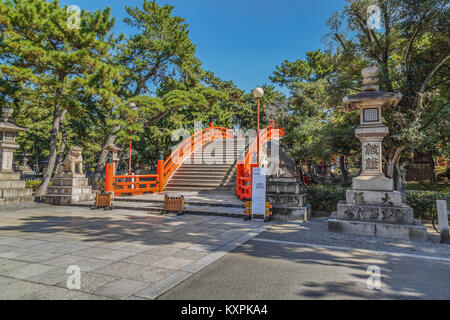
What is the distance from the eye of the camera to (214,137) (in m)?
23.0

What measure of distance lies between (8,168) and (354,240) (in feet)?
46.5

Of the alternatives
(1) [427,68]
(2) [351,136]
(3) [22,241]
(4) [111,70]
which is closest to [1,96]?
(4) [111,70]

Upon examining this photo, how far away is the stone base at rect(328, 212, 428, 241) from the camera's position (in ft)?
20.7

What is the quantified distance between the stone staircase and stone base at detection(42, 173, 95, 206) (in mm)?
4735

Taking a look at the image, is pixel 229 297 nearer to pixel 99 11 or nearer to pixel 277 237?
pixel 277 237

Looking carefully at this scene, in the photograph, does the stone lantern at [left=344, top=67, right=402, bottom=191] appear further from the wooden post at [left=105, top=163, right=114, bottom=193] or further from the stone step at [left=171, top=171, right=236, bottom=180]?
the wooden post at [left=105, top=163, right=114, bottom=193]

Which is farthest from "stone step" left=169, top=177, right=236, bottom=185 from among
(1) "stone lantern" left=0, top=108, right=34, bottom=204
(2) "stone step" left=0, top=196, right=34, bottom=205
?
(1) "stone lantern" left=0, top=108, right=34, bottom=204

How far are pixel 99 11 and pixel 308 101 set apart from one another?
16.2 meters

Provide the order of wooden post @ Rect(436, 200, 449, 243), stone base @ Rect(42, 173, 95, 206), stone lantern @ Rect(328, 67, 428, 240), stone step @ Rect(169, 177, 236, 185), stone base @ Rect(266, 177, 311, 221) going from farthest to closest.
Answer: stone step @ Rect(169, 177, 236, 185)
stone base @ Rect(42, 173, 95, 206)
stone base @ Rect(266, 177, 311, 221)
stone lantern @ Rect(328, 67, 428, 240)
wooden post @ Rect(436, 200, 449, 243)

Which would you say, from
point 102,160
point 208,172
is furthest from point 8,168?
point 208,172

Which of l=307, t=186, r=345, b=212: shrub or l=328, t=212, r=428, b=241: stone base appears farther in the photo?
l=307, t=186, r=345, b=212: shrub

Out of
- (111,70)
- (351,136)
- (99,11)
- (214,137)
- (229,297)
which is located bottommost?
(229,297)

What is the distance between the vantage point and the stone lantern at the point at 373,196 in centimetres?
656
